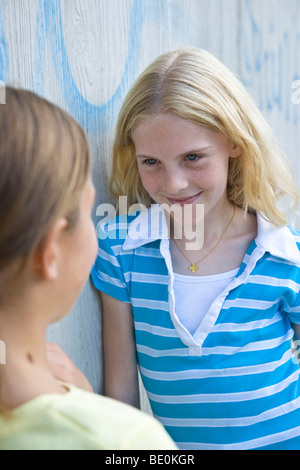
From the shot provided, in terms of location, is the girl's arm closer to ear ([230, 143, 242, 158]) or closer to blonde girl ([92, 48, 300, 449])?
blonde girl ([92, 48, 300, 449])

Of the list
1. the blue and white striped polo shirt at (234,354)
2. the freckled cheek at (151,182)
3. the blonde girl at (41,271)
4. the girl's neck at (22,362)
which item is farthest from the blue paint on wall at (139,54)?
the girl's neck at (22,362)

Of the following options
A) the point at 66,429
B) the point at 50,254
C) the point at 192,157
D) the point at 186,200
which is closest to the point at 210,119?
the point at 192,157

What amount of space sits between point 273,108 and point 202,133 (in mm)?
1593

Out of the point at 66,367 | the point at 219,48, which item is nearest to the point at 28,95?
the point at 66,367

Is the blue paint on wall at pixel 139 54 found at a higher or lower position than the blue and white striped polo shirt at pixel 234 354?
higher

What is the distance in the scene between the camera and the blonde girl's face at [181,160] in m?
1.65

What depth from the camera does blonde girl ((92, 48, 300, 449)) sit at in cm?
169

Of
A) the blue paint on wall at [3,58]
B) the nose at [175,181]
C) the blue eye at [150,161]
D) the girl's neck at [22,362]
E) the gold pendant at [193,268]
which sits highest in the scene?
the blue paint on wall at [3,58]

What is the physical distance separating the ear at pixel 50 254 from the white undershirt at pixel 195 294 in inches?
36.3

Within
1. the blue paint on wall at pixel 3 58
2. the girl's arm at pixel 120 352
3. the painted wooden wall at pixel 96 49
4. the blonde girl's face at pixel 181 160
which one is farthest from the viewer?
the girl's arm at pixel 120 352

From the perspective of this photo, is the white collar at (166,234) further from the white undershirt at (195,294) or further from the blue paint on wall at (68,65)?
the blue paint on wall at (68,65)

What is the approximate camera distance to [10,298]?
34.7 inches

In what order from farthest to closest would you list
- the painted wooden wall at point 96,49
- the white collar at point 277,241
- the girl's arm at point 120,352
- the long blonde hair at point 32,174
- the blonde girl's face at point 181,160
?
the girl's arm at point 120,352, the white collar at point 277,241, the blonde girl's face at point 181,160, the painted wooden wall at point 96,49, the long blonde hair at point 32,174
